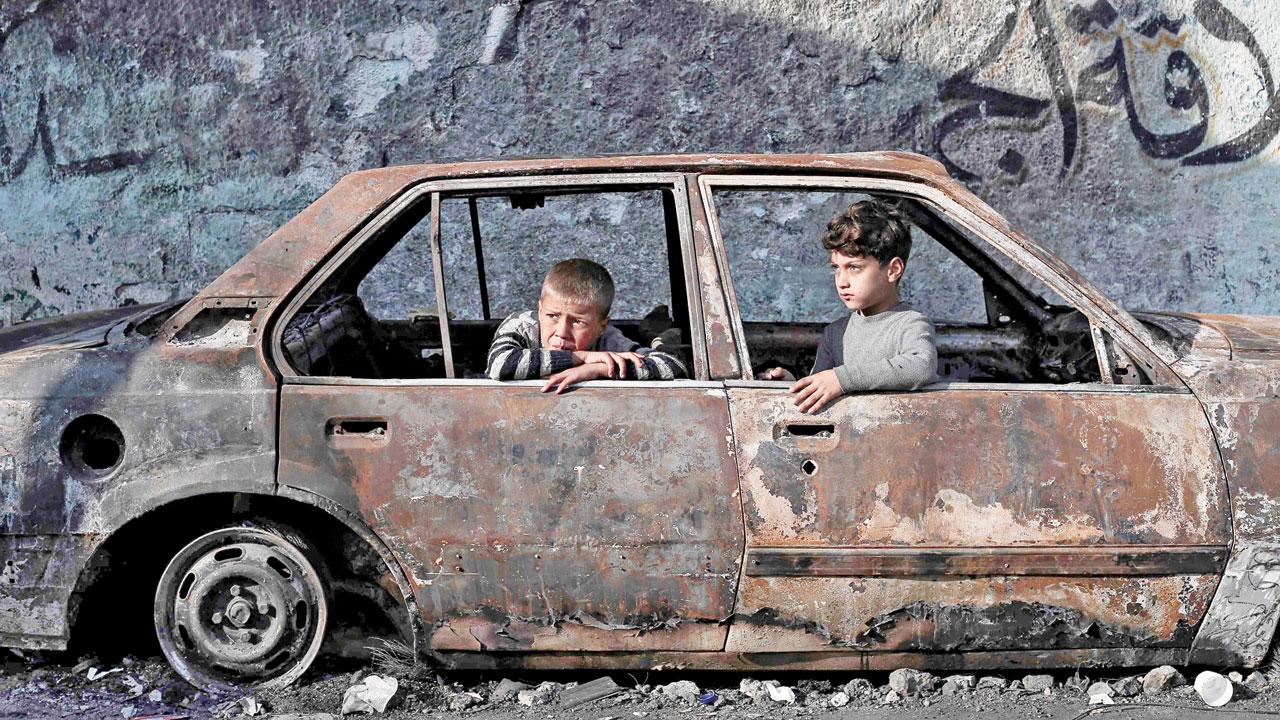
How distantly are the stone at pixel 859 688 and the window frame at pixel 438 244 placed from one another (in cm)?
94

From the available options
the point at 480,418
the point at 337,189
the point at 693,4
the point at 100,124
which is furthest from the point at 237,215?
the point at 480,418

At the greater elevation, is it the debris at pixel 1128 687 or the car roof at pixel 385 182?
the car roof at pixel 385 182

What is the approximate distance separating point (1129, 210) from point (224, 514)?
558 centimetres

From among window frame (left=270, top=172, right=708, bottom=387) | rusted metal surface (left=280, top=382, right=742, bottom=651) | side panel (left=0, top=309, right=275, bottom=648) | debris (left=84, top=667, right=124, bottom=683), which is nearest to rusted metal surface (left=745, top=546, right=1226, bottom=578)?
rusted metal surface (left=280, top=382, right=742, bottom=651)

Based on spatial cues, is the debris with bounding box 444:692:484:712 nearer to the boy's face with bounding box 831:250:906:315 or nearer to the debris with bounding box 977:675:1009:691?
the debris with bounding box 977:675:1009:691

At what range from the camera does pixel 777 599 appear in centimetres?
312

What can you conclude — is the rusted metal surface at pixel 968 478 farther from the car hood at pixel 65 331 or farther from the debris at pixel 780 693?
the car hood at pixel 65 331

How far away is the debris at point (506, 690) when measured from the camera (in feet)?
10.9

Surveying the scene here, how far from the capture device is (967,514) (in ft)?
10.2

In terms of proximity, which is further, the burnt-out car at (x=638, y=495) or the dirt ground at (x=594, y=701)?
the dirt ground at (x=594, y=701)

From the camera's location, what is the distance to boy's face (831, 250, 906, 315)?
3.43 metres

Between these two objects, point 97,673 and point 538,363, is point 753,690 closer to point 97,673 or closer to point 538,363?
point 538,363

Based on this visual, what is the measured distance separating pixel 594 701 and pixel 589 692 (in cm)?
4

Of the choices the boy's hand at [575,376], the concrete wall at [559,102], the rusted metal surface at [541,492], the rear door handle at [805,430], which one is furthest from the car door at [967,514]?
the concrete wall at [559,102]
